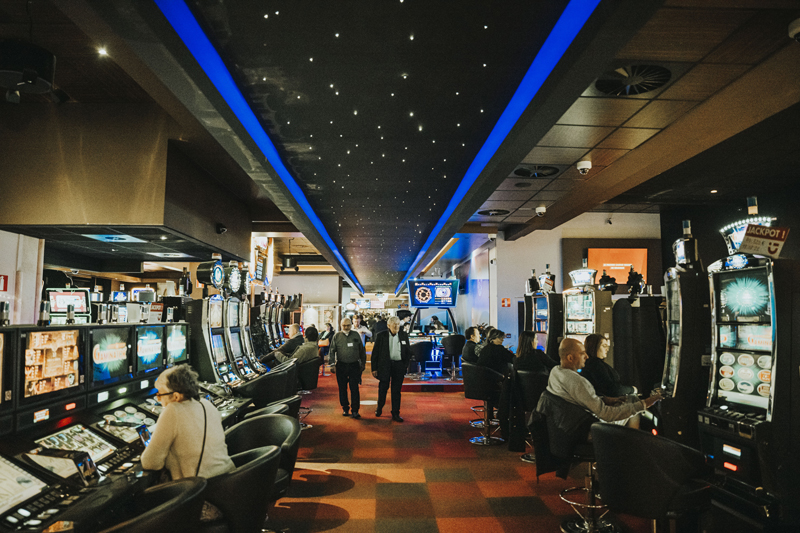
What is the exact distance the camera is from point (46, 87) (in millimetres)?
2959

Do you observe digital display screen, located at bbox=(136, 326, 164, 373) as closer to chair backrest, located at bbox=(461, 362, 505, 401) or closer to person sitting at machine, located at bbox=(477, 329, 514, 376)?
chair backrest, located at bbox=(461, 362, 505, 401)

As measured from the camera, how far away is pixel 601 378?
3.81 m

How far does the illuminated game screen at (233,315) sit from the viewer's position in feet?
16.8

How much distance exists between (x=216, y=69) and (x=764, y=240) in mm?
3183

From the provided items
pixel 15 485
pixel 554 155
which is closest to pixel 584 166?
pixel 554 155

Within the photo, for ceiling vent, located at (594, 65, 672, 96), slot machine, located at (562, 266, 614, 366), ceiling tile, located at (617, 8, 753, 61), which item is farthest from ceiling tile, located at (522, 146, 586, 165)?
ceiling tile, located at (617, 8, 753, 61)

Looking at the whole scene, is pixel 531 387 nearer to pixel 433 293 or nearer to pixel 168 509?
pixel 168 509

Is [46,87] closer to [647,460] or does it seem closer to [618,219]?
[647,460]

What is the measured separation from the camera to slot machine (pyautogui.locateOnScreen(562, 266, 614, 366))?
6172 millimetres

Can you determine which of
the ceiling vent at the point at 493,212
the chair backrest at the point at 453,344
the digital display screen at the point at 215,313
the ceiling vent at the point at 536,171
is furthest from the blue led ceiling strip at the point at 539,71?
the chair backrest at the point at 453,344

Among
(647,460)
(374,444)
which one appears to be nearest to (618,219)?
(374,444)

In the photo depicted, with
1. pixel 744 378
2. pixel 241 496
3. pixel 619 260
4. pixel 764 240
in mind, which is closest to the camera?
pixel 241 496

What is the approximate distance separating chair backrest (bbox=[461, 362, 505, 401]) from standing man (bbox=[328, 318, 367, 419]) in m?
1.59

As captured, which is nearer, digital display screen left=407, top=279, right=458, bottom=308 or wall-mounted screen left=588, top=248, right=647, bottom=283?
wall-mounted screen left=588, top=248, right=647, bottom=283
